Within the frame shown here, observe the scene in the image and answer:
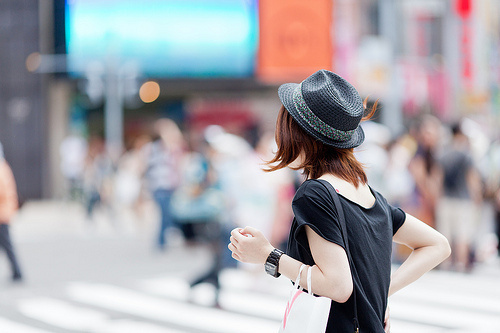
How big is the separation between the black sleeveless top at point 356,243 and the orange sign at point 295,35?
22073 mm

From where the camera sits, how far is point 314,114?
87.1 inches

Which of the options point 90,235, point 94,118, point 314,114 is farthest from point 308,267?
point 94,118

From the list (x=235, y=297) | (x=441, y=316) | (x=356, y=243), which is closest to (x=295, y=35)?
(x=235, y=297)

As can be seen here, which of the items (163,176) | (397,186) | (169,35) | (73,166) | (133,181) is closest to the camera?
(397,186)

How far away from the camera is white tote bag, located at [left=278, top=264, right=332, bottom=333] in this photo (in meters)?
2.09

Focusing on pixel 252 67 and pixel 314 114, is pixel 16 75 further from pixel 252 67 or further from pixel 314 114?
pixel 314 114

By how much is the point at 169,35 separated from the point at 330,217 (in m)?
23.4

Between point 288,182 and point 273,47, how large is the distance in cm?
1601

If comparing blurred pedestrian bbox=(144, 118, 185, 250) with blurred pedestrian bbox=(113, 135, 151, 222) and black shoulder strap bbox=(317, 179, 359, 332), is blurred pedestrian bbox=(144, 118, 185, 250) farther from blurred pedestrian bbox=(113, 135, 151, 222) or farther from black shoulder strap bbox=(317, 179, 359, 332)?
black shoulder strap bbox=(317, 179, 359, 332)

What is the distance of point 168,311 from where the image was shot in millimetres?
6949

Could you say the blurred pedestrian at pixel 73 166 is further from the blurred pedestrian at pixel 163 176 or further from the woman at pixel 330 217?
the woman at pixel 330 217

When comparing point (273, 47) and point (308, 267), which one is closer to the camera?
point (308, 267)

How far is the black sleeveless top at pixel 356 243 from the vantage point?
212cm

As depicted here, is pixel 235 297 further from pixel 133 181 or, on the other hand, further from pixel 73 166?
pixel 73 166
